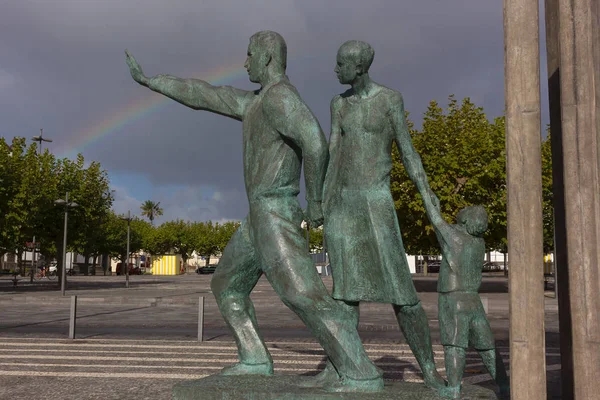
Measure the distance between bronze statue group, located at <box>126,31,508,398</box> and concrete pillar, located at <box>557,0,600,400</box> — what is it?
2.74ft

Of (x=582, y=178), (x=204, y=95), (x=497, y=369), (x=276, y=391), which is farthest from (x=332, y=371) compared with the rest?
(x=204, y=95)

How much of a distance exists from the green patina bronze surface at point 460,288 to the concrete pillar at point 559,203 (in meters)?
0.52

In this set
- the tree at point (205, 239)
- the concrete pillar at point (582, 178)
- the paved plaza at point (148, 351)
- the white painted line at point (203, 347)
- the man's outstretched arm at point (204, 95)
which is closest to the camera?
the concrete pillar at point (582, 178)

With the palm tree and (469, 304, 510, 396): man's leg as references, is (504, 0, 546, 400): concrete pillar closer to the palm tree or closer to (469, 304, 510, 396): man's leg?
(469, 304, 510, 396): man's leg

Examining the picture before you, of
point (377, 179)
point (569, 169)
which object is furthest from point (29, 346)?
point (569, 169)

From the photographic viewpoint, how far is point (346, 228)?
509 centimetres

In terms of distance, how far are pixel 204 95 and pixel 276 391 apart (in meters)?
2.30

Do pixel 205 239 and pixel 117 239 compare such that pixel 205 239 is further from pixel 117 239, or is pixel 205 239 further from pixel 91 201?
pixel 91 201

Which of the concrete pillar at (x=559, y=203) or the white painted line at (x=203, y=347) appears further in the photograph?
the white painted line at (x=203, y=347)

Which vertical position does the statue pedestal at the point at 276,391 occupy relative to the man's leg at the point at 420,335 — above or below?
below

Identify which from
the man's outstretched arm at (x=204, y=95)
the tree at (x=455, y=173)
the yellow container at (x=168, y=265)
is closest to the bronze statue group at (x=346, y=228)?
the man's outstretched arm at (x=204, y=95)

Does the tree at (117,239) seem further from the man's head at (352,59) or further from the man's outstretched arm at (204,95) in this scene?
the man's head at (352,59)

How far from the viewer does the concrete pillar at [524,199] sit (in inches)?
149

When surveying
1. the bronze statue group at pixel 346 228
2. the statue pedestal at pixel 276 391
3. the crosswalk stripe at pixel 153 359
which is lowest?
the crosswalk stripe at pixel 153 359
